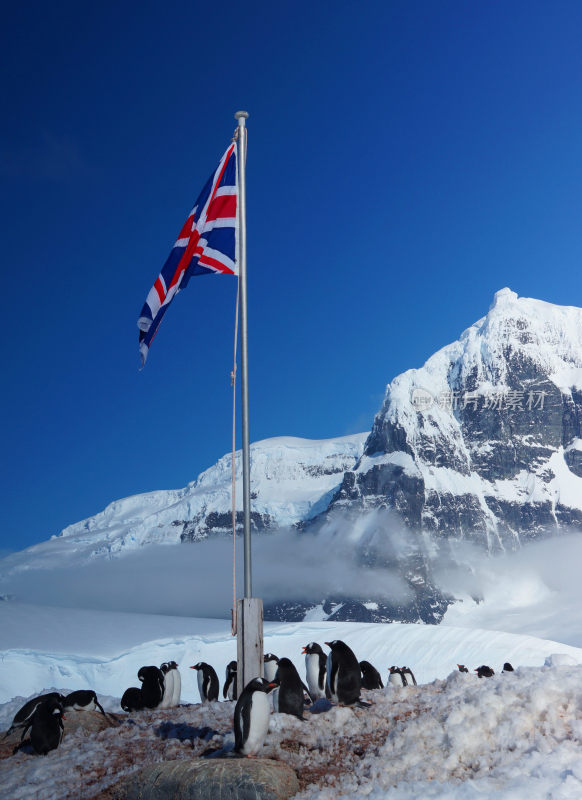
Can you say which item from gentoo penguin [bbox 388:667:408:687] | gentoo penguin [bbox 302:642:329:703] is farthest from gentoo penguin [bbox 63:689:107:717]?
gentoo penguin [bbox 388:667:408:687]

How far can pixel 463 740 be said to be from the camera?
862 centimetres

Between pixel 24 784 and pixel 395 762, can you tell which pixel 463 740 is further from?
pixel 24 784

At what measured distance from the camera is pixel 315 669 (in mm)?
16703

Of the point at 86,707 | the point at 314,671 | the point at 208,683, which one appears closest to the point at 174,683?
the point at 208,683

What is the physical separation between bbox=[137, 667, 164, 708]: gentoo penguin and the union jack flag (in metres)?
8.52

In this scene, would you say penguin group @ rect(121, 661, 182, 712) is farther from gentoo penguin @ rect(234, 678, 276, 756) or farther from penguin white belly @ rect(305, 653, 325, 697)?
gentoo penguin @ rect(234, 678, 276, 756)

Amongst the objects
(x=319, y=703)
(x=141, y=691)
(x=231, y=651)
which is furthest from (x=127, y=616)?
(x=319, y=703)

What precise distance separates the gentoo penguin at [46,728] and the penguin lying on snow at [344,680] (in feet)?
17.3

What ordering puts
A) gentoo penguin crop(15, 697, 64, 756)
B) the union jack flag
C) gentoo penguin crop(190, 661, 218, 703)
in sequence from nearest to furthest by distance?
gentoo penguin crop(15, 697, 64, 756) → the union jack flag → gentoo penguin crop(190, 661, 218, 703)

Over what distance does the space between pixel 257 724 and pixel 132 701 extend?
1088 centimetres

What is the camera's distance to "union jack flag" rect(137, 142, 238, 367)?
14703 mm

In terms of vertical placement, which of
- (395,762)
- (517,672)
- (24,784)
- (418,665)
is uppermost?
(517,672)

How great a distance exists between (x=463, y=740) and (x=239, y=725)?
11.0ft

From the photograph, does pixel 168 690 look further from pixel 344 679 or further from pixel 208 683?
pixel 344 679
